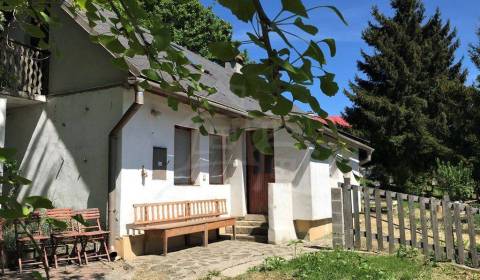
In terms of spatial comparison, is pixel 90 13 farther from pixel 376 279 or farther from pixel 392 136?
pixel 392 136

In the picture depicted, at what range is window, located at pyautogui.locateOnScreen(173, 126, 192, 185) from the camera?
422 inches

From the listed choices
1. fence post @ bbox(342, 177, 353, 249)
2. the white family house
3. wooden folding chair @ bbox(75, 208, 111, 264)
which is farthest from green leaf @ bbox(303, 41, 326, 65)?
fence post @ bbox(342, 177, 353, 249)

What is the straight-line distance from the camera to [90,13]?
2406 millimetres

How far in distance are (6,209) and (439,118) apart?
2468 cm

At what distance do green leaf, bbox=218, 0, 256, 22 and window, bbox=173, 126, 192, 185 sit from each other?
9.29 meters

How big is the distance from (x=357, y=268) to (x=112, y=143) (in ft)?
16.9

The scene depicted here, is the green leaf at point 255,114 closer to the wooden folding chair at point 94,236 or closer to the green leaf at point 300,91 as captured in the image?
the green leaf at point 300,91

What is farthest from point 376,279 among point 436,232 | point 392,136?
point 392,136

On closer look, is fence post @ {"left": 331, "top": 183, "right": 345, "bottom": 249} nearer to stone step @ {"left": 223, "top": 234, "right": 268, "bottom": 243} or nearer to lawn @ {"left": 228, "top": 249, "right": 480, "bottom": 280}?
lawn @ {"left": 228, "top": 249, "right": 480, "bottom": 280}

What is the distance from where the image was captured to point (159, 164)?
990 centimetres

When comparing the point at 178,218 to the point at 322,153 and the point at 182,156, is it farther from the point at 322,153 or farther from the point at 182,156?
the point at 322,153

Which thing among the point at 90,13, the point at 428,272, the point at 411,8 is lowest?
the point at 428,272

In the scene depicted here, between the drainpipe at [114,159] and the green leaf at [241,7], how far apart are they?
24.6 feet

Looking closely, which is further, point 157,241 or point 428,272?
point 157,241
